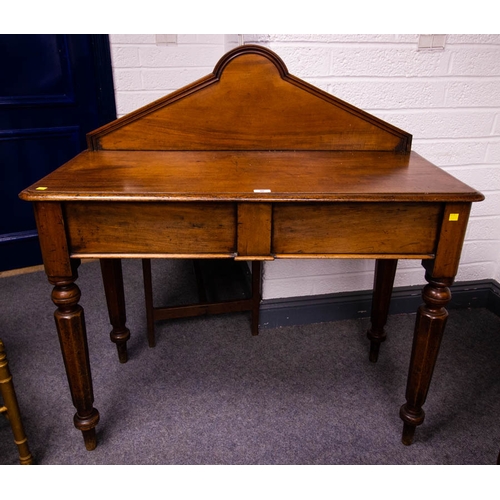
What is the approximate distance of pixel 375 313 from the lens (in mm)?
1957

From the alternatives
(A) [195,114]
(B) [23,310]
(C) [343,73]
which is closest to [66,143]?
(B) [23,310]

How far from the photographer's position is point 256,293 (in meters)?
2.11

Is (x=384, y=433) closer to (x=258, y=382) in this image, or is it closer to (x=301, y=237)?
(x=258, y=382)

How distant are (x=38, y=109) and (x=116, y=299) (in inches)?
57.8

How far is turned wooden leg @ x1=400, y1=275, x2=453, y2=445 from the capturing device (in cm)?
134

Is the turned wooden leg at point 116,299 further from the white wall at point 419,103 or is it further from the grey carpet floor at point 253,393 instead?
the white wall at point 419,103

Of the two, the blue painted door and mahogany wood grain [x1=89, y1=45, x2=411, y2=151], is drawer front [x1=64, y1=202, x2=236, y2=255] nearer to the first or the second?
mahogany wood grain [x1=89, y1=45, x2=411, y2=151]

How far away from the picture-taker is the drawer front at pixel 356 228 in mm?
1229

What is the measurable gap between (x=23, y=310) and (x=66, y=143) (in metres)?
1.07

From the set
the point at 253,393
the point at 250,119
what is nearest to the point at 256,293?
the point at 253,393

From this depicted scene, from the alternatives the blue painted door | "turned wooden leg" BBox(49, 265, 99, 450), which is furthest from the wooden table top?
the blue painted door

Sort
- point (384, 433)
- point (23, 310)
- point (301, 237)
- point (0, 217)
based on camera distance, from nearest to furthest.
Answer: point (301, 237)
point (384, 433)
point (23, 310)
point (0, 217)

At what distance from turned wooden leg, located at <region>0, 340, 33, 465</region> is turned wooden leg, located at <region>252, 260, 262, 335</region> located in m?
1.03

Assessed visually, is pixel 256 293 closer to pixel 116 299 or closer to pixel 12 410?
pixel 116 299
